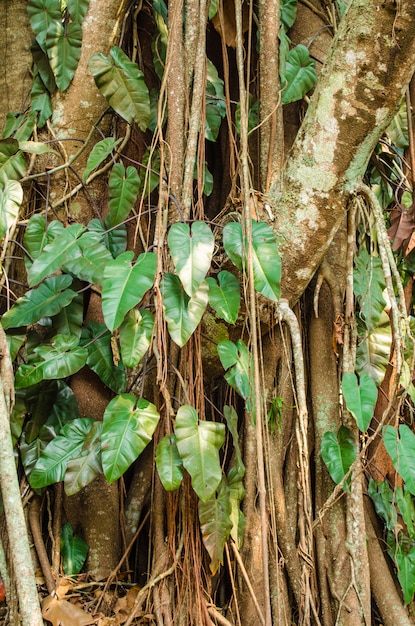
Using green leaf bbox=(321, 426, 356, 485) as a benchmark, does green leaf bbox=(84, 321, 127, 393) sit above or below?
above

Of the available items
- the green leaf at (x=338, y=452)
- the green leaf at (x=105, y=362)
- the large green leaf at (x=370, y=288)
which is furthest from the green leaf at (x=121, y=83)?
the green leaf at (x=338, y=452)

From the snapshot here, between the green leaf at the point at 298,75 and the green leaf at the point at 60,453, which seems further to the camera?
the green leaf at the point at 298,75

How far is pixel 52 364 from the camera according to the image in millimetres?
1740

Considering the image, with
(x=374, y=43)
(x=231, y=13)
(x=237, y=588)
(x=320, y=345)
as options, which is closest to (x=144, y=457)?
(x=237, y=588)

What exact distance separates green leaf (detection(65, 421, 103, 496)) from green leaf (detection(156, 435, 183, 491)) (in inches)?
8.6

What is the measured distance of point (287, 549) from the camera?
1832mm

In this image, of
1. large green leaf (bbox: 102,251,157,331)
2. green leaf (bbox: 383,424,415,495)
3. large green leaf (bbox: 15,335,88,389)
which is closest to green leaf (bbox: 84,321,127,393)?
large green leaf (bbox: 15,335,88,389)

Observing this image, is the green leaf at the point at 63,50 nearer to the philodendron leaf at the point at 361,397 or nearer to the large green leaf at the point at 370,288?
the large green leaf at the point at 370,288

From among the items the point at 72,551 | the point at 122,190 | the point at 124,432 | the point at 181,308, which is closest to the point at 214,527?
the point at 124,432

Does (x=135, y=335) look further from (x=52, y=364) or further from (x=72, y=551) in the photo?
(x=72, y=551)

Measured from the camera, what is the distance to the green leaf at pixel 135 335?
62.9 inches

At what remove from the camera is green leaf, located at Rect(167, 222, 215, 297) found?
5.06 ft

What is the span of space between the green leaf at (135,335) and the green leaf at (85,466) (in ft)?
0.89

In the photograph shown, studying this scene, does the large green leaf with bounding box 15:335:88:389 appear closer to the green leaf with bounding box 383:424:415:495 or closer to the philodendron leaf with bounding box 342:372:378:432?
the philodendron leaf with bounding box 342:372:378:432
